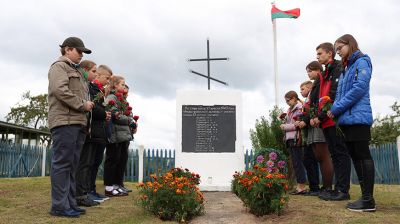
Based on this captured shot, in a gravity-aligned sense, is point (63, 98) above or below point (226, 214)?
above

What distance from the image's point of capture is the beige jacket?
12.2 feet

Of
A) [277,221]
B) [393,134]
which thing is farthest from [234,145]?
[393,134]

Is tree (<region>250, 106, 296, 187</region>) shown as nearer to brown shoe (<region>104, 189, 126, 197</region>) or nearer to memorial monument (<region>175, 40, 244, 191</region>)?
memorial monument (<region>175, 40, 244, 191</region>)

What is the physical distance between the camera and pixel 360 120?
376 cm

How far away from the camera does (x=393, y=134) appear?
20953mm

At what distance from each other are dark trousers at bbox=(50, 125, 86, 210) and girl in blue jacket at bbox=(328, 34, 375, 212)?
2.80 meters

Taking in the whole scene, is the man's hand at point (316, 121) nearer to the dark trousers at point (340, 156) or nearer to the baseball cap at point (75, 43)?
the dark trousers at point (340, 156)

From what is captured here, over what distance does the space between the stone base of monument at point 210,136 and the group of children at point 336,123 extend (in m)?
1.38

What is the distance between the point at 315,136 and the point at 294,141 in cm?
68

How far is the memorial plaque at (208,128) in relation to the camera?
7.19 m

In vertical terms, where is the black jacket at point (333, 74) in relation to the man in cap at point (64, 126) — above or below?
above

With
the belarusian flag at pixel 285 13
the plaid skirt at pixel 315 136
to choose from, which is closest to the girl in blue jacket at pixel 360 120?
the plaid skirt at pixel 315 136

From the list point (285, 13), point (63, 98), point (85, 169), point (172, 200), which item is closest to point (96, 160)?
point (85, 169)

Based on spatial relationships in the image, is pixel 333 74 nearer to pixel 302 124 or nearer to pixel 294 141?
pixel 302 124
